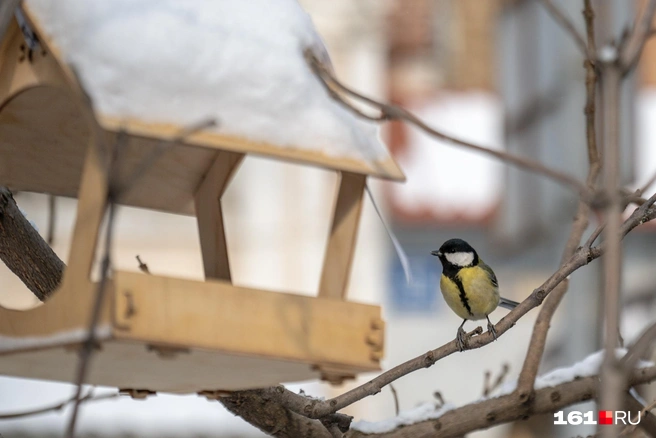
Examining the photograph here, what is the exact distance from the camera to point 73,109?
5.63 feet

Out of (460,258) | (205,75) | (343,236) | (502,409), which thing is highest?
(460,258)

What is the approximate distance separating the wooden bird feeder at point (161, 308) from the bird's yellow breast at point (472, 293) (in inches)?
39.1

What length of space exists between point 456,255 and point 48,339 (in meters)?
1.50

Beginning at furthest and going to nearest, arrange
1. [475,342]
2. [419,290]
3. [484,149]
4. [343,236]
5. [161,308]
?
[419,290] < [475,342] < [343,236] < [161,308] < [484,149]

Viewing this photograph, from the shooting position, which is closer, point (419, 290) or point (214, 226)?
point (214, 226)

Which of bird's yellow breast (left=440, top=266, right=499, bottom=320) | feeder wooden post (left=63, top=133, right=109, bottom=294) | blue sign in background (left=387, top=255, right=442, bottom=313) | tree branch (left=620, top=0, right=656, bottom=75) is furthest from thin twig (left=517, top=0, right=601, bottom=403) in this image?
blue sign in background (left=387, top=255, right=442, bottom=313)

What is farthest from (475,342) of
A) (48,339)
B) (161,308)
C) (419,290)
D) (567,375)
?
(419,290)

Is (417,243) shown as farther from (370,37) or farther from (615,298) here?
(615,298)

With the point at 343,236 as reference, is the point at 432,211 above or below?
above

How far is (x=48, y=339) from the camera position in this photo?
4.66ft

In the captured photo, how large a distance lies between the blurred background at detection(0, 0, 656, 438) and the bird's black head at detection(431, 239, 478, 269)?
1.75m

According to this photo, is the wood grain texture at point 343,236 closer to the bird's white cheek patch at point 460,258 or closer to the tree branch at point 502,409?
the tree branch at point 502,409

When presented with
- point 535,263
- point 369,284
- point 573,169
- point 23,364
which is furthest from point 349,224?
point 535,263

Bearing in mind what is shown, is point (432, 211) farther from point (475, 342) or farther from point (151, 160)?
point (151, 160)
